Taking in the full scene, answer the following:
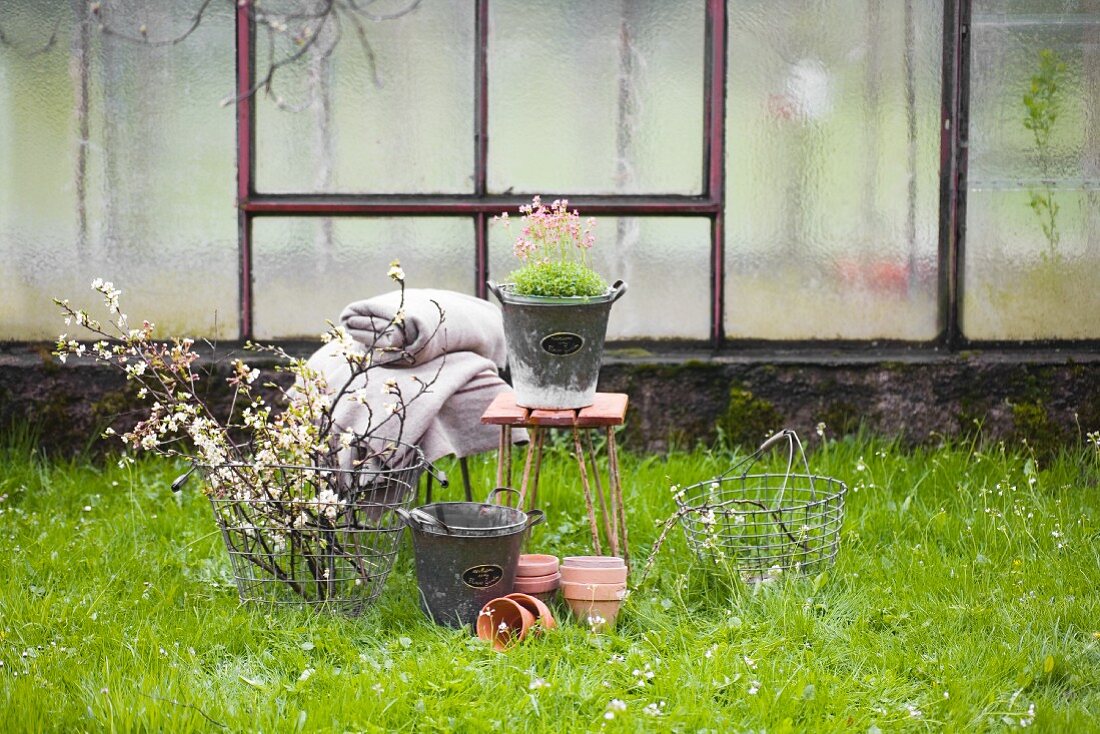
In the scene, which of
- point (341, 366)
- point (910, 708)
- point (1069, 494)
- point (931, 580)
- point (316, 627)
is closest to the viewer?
point (910, 708)

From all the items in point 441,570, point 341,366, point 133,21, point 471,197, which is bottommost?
point 441,570

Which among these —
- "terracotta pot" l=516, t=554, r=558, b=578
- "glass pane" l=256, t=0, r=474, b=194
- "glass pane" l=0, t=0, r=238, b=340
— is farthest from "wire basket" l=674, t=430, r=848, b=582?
"glass pane" l=0, t=0, r=238, b=340

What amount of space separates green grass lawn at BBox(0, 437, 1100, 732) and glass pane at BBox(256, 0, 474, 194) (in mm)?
1806

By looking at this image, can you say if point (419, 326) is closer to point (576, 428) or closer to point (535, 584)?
point (576, 428)

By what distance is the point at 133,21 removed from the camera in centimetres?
584

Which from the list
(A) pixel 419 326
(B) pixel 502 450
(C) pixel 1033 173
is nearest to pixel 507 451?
(B) pixel 502 450

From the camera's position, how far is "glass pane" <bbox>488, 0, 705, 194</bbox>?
19.2 ft

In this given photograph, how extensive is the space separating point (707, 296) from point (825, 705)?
295 centimetres

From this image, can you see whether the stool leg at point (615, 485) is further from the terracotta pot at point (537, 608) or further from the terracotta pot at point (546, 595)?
the terracotta pot at point (537, 608)

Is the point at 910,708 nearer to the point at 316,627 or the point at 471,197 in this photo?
the point at 316,627

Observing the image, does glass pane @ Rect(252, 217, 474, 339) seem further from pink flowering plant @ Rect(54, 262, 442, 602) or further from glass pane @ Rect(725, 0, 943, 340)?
pink flowering plant @ Rect(54, 262, 442, 602)

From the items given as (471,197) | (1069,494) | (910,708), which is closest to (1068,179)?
(1069,494)

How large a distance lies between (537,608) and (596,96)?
9.69 feet

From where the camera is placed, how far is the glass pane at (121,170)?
583cm
